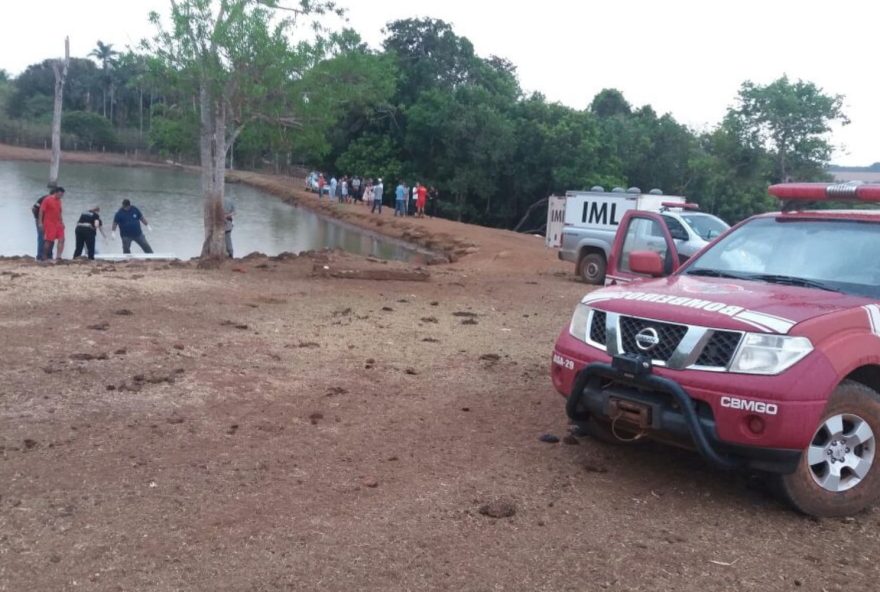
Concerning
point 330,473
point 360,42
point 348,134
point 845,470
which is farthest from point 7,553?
point 348,134

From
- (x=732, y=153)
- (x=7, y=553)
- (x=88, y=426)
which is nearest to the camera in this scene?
(x=7, y=553)

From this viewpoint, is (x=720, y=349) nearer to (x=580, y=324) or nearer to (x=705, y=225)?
(x=580, y=324)

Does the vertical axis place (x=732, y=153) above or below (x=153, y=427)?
above

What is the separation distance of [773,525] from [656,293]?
1511 millimetres

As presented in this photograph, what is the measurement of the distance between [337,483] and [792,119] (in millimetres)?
42319

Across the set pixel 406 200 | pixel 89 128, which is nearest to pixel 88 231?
pixel 406 200

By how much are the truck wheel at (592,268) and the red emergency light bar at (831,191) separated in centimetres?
1212

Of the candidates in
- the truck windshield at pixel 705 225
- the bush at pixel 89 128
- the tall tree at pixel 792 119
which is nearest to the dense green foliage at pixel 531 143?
the tall tree at pixel 792 119

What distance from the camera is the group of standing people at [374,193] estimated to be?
39.9 m

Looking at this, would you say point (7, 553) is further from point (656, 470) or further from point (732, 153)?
point (732, 153)

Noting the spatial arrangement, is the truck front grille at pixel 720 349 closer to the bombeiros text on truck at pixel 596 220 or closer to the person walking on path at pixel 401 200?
the bombeiros text on truck at pixel 596 220

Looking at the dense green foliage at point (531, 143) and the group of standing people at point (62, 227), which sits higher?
the dense green foliage at point (531, 143)

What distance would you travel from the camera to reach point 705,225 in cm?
1503

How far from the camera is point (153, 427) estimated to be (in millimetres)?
5938
